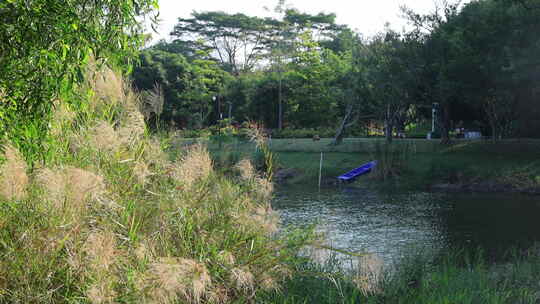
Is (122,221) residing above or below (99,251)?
above

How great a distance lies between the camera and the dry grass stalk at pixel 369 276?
507 centimetres

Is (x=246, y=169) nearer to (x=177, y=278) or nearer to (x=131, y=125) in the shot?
(x=131, y=125)

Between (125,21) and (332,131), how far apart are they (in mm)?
29550

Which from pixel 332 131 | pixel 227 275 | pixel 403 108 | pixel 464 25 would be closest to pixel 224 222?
pixel 227 275

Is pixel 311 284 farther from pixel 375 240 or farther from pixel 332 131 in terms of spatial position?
pixel 332 131

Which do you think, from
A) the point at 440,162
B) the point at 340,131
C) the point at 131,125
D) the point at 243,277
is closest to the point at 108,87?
the point at 131,125

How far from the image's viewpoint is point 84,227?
4.40 m

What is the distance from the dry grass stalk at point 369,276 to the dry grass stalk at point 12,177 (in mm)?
2870

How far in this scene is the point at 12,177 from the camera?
4.54 metres

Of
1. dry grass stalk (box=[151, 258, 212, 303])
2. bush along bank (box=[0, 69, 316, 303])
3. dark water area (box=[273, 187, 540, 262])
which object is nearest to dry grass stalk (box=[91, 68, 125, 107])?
bush along bank (box=[0, 69, 316, 303])

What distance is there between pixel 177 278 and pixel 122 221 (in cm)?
81

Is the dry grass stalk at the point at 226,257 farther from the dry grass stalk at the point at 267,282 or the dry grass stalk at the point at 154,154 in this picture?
the dry grass stalk at the point at 154,154

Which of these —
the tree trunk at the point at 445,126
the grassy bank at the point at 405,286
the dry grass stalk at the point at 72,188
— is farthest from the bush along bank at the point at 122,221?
the tree trunk at the point at 445,126

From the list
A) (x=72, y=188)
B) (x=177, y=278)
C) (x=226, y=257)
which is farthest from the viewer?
(x=226, y=257)
